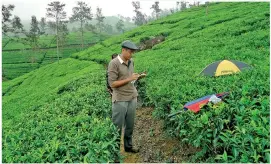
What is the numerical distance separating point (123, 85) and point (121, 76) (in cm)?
20

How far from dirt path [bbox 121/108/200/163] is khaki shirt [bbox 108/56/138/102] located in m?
1.35

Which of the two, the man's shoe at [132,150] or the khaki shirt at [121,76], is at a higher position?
the khaki shirt at [121,76]

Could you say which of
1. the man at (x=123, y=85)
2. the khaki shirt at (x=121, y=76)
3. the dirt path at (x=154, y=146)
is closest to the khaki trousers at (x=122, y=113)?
the man at (x=123, y=85)

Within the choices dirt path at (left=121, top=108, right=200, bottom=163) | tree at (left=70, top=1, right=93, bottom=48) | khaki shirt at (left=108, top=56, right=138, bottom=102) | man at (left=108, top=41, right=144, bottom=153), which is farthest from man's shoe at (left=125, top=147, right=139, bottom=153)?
tree at (left=70, top=1, right=93, bottom=48)

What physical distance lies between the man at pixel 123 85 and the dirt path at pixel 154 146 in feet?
2.37

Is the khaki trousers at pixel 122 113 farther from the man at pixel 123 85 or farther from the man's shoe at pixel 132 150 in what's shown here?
the man's shoe at pixel 132 150

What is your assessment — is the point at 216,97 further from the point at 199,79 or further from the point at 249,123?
the point at 199,79

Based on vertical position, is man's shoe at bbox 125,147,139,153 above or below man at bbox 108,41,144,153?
below

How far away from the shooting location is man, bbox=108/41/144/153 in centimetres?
562

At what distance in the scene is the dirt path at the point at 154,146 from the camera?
19.2 ft

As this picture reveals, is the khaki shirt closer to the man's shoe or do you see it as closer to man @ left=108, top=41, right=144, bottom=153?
man @ left=108, top=41, right=144, bottom=153

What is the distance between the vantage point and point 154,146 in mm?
6641

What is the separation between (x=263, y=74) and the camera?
6941 millimetres

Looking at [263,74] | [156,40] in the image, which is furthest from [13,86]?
[263,74]
